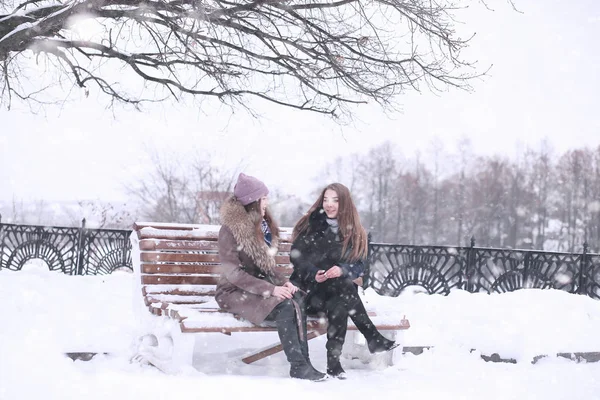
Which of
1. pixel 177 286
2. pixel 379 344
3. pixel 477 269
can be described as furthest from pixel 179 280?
pixel 477 269

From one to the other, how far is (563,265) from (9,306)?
849 centimetres

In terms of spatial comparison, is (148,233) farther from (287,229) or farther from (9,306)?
(9,306)

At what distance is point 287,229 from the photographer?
20.7ft

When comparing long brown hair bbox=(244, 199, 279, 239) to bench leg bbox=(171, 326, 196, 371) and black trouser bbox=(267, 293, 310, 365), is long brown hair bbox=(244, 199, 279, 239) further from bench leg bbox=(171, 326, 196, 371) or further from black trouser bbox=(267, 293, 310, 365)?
bench leg bbox=(171, 326, 196, 371)

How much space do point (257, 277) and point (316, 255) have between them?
0.52 meters

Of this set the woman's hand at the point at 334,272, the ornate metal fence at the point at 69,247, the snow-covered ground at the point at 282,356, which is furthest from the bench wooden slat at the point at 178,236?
the ornate metal fence at the point at 69,247

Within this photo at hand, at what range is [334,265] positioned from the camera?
16.9ft

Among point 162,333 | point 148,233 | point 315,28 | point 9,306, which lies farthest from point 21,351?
point 315,28

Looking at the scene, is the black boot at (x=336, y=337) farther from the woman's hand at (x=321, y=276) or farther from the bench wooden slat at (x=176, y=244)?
the bench wooden slat at (x=176, y=244)

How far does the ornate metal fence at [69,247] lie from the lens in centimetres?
1265

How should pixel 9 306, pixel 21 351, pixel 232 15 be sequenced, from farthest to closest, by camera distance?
pixel 232 15 → pixel 9 306 → pixel 21 351

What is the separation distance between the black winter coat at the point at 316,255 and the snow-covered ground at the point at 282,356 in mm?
758

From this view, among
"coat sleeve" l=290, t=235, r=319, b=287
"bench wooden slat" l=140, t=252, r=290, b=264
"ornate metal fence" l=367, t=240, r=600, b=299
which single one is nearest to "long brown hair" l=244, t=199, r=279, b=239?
"coat sleeve" l=290, t=235, r=319, b=287

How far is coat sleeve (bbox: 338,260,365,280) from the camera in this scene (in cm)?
503
